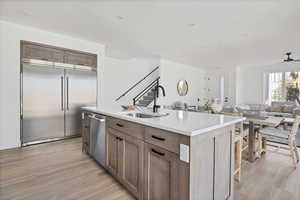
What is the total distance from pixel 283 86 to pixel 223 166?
8.52 meters

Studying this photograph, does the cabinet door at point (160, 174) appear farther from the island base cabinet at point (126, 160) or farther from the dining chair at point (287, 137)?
the dining chair at point (287, 137)

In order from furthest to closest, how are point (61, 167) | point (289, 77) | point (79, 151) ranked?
point (289, 77)
point (79, 151)
point (61, 167)

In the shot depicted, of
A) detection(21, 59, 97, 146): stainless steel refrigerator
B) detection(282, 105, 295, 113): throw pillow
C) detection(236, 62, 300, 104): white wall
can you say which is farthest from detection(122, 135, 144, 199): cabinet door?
detection(236, 62, 300, 104): white wall

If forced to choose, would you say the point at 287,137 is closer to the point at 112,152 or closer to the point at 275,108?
the point at 112,152

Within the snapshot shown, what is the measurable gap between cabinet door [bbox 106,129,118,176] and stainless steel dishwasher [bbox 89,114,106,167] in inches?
4.8

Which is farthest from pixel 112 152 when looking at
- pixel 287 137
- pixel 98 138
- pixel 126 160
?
pixel 287 137

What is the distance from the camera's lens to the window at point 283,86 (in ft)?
23.7

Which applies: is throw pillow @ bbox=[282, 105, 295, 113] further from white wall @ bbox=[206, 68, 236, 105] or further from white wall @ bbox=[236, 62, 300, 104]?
white wall @ bbox=[206, 68, 236, 105]

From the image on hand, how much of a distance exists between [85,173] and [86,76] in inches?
99.8

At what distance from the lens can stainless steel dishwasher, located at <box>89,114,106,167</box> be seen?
7.39ft

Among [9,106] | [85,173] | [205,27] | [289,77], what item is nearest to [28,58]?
[9,106]

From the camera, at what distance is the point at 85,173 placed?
227 centimetres

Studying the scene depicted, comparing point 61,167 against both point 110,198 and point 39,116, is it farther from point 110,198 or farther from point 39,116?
point 39,116

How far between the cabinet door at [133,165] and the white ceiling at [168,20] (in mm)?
2113
